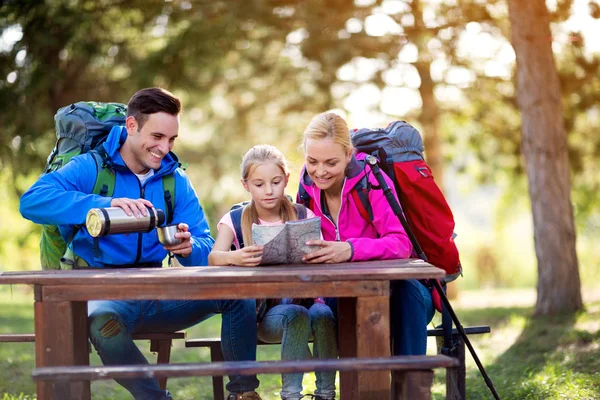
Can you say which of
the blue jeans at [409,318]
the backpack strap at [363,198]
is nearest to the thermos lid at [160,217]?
the backpack strap at [363,198]

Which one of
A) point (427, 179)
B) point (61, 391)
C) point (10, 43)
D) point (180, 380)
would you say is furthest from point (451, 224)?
point (10, 43)

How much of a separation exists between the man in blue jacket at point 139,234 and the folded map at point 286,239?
1.11 ft

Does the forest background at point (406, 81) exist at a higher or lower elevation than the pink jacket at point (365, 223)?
higher

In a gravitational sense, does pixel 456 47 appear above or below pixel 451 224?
above

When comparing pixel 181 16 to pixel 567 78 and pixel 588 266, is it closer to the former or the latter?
pixel 567 78

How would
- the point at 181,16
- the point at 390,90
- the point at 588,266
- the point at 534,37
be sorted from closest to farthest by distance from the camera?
the point at 534,37 → the point at 181,16 → the point at 390,90 → the point at 588,266

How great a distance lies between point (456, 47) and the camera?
11.0 meters

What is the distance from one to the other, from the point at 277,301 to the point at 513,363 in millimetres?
3112

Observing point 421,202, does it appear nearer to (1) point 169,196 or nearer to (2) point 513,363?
(1) point 169,196

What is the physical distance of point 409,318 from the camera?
12.7 ft

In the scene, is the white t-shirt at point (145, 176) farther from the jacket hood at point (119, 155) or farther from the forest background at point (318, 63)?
the forest background at point (318, 63)

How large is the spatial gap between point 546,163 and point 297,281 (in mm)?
5670

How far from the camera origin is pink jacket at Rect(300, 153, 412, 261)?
12.7 feet

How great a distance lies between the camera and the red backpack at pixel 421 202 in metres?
4.29
